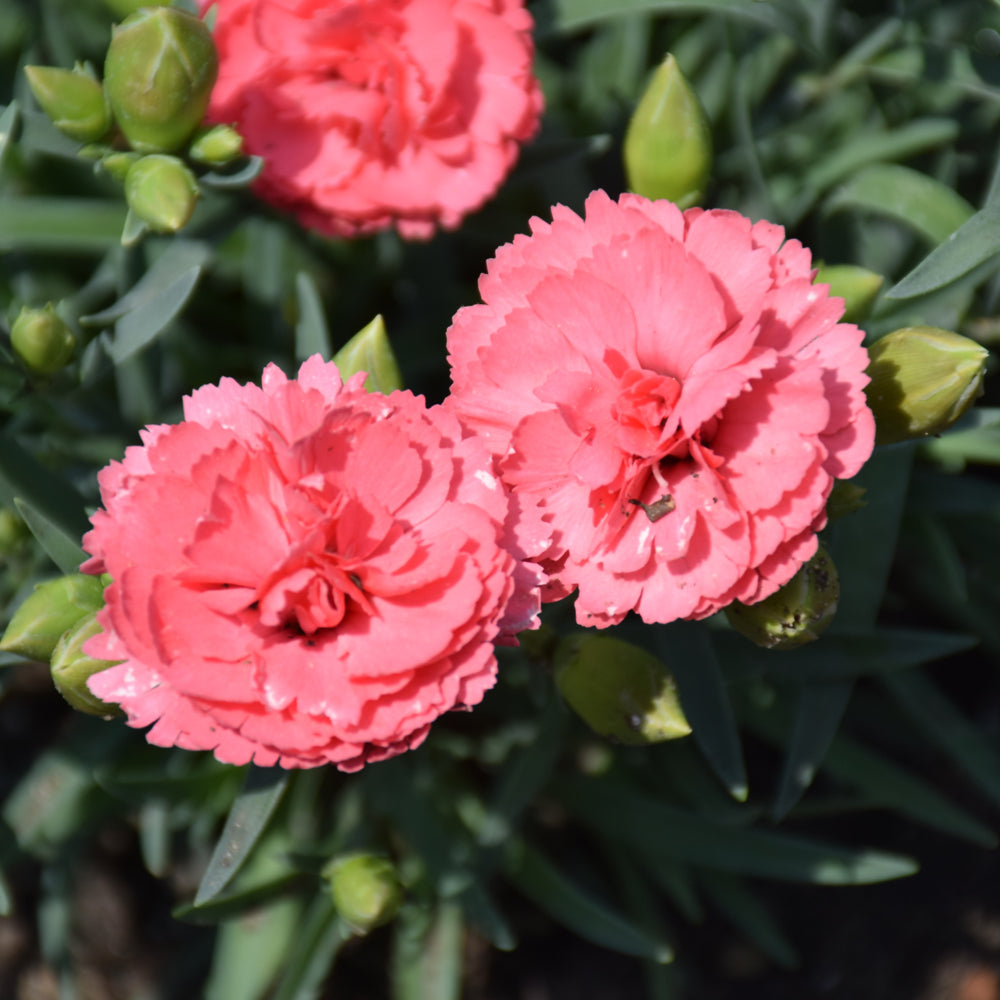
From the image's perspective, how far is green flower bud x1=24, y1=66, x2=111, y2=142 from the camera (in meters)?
1.06

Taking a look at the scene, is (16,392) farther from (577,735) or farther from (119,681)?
(577,735)

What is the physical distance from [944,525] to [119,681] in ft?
4.25

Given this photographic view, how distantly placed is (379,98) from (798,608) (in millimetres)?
743

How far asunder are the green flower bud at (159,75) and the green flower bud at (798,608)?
76 cm

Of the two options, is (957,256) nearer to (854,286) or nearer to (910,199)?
(854,286)

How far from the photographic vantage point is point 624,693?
988mm

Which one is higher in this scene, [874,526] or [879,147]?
[879,147]

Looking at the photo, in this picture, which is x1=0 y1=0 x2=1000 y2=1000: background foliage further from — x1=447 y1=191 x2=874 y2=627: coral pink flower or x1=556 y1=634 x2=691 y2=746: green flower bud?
x1=447 y1=191 x2=874 y2=627: coral pink flower

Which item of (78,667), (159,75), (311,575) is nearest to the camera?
(311,575)

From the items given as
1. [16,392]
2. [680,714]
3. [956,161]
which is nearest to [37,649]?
[16,392]

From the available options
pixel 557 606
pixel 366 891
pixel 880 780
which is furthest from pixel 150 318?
pixel 880 780

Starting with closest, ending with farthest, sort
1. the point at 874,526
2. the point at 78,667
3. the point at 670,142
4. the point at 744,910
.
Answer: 1. the point at 78,667
2. the point at 670,142
3. the point at 874,526
4. the point at 744,910

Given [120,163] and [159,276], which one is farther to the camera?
[159,276]

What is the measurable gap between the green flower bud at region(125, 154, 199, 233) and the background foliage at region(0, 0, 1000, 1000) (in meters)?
0.16
